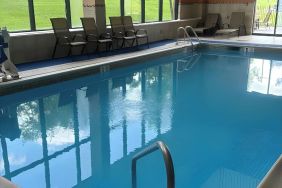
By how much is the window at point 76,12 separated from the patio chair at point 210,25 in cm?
444

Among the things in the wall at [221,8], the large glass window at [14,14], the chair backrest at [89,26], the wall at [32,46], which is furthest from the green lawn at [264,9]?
the large glass window at [14,14]

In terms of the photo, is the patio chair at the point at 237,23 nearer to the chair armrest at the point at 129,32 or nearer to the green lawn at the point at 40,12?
the chair armrest at the point at 129,32

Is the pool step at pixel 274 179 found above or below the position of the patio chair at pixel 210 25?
below

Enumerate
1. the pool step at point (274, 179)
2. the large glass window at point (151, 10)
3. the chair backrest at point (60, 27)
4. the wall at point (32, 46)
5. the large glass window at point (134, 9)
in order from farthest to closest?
the large glass window at point (151, 10) → the large glass window at point (134, 9) → the chair backrest at point (60, 27) → the wall at point (32, 46) → the pool step at point (274, 179)

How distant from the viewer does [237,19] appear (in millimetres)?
10656

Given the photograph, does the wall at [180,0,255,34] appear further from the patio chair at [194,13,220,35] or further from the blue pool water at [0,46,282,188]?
the blue pool water at [0,46,282,188]

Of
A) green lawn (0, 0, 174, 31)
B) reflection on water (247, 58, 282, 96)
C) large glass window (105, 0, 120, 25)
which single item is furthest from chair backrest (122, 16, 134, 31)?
reflection on water (247, 58, 282, 96)

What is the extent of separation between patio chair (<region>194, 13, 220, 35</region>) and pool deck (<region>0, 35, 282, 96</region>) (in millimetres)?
1275

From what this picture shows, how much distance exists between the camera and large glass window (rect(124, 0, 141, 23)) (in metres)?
9.43

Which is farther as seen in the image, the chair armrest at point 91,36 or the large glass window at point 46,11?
the chair armrest at point 91,36

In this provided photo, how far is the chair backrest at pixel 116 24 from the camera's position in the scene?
8202mm

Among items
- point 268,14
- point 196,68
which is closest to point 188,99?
point 196,68

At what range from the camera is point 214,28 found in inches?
436

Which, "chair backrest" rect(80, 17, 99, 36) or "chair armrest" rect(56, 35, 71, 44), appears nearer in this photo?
"chair armrest" rect(56, 35, 71, 44)
